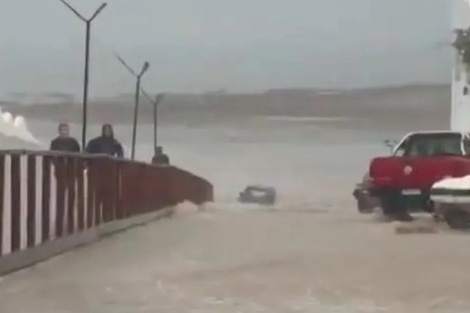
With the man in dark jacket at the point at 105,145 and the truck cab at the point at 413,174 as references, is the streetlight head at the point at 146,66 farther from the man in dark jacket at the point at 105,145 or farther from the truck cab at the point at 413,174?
the truck cab at the point at 413,174

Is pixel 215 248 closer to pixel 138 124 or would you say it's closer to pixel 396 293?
pixel 396 293

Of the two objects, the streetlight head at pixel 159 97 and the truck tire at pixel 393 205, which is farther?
the streetlight head at pixel 159 97

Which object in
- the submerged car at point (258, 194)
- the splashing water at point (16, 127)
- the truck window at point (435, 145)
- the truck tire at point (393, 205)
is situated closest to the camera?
the truck tire at point (393, 205)

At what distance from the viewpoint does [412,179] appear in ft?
56.0

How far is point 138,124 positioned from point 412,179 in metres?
19.1

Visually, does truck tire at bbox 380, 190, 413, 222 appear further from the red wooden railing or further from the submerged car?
the submerged car

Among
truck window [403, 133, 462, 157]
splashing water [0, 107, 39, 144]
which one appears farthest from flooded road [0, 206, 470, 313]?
splashing water [0, 107, 39, 144]

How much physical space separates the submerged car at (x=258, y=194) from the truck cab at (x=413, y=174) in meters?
17.0

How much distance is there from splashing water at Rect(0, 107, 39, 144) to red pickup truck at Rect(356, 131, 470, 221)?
14.0 metres

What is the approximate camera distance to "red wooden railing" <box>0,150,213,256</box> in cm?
894

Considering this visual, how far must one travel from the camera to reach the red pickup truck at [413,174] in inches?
661

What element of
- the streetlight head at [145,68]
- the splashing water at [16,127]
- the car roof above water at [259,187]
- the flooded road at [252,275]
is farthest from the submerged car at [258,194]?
the flooded road at [252,275]

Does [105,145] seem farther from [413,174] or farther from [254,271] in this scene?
[254,271]

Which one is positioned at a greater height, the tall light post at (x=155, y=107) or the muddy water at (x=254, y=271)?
the tall light post at (x=155, y=107)
